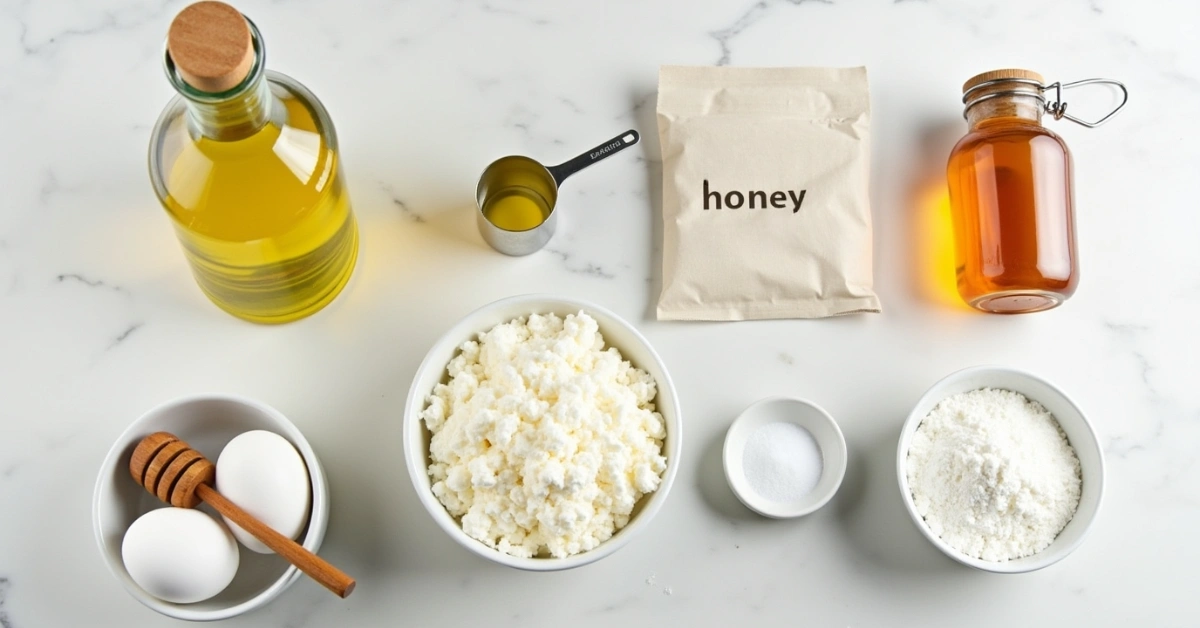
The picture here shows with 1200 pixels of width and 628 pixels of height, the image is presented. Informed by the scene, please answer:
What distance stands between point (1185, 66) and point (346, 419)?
1.51m

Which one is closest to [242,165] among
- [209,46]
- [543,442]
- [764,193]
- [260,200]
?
[260,200]

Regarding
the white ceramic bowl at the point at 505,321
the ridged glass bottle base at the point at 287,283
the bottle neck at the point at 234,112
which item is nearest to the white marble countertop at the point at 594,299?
the ridged glass bottle base at the point at 287,283

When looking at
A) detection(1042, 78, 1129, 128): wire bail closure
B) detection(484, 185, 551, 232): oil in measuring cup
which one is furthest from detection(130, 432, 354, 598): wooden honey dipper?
detection(1042, 78, 1129, 128): wire bail closure

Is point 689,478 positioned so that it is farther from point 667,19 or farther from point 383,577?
point 667,19

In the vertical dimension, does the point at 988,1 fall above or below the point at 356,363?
above

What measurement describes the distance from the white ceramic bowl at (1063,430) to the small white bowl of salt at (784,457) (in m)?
0.10

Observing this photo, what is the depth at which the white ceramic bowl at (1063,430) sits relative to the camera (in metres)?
1.26

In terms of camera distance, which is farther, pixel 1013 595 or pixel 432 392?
pixel 1013 595

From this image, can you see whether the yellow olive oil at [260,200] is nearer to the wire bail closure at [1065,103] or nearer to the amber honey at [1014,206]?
the amber honey at [1014,206]

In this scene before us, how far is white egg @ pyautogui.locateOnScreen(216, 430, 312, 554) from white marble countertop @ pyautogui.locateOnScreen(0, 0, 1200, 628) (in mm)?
151

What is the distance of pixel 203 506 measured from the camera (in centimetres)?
124

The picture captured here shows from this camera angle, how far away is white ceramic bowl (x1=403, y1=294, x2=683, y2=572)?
3.76 ft

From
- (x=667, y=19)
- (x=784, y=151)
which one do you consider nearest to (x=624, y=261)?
(x=784, y=151)

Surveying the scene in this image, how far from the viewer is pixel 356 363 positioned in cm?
136
